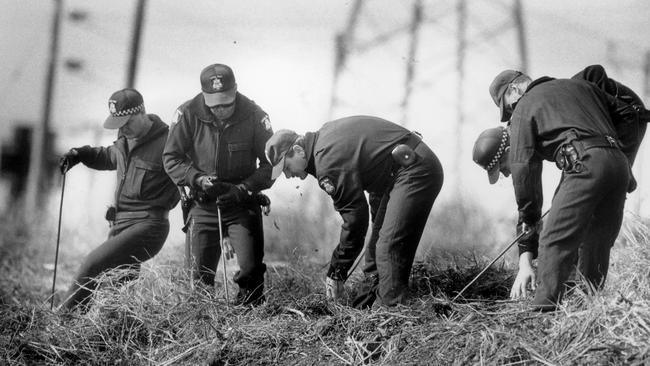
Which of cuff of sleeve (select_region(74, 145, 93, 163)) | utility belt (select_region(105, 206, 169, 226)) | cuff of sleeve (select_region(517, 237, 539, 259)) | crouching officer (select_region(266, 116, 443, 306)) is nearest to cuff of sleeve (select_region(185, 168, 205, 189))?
utility belt (select_region(105, 206, 169, 226))

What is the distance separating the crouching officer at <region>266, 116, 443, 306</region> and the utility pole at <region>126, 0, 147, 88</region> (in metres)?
7.56

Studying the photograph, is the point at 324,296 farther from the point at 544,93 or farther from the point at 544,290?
the point at 544,93

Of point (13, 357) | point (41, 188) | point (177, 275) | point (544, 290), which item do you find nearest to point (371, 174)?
point (544, 290)

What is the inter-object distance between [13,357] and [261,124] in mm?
2480

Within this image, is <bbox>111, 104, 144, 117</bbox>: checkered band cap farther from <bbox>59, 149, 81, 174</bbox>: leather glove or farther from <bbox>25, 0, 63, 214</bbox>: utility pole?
<bbox>25, 0, 63, 214</bbox>: utility pole

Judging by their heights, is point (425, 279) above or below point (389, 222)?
below

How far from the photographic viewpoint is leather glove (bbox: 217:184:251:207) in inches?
247

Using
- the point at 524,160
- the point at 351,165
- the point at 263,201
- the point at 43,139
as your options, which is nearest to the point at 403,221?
the point at 351,165

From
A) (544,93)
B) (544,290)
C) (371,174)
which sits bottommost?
(544,290)

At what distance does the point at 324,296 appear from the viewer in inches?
235

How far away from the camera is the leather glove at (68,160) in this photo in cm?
720

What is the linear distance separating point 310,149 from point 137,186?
79.5 inches

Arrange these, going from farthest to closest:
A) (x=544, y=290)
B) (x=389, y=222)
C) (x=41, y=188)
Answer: (x=41, y=188) < (x=389, y=222) < (x=544, y=290)

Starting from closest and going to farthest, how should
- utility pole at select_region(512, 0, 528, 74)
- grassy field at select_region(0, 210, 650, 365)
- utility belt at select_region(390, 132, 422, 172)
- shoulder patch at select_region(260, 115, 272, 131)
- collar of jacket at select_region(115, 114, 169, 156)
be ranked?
grassy field at select_region(0, 210, 650, 365) → utility belt at select_region(390, 132, 422, 172) → shoulder patch at select_region(260, 115, 272, 131) → collar of jacket at select_region(115, 114, 169, 156) → utility pole at select_region(512, 0, 528, 74)
